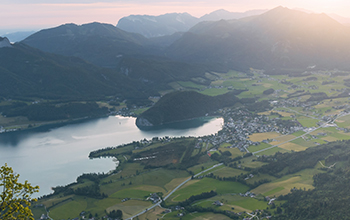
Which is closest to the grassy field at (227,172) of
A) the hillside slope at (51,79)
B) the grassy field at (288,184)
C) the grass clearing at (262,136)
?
the grassy field at (288,184)

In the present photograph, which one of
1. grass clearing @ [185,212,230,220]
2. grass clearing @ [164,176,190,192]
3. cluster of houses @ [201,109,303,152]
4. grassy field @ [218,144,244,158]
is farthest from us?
cluster of houses @ [201,109,303,152]

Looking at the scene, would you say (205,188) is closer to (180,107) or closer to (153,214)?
(153,214)

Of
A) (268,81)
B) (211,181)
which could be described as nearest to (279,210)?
(211,181)

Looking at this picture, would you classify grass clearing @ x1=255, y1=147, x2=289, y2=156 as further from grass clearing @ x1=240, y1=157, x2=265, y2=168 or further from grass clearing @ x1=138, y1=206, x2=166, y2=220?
grass clearing @ x1=138, y1=206, x2=166, y2=220

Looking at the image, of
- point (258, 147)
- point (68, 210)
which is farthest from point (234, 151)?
point (68, 210)

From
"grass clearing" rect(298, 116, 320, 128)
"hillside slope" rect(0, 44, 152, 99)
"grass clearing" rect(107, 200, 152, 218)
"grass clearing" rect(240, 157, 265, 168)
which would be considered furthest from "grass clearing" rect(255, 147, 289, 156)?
"hillside slope" rect(0, 44, 152, 99)

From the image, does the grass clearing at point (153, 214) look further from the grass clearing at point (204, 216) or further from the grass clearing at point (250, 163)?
the grass clearing at point (250, 163)

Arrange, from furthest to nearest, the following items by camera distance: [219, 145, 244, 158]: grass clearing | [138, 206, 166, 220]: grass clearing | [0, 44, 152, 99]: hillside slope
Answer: [0, 44, 152, 99]: hillside slope, [219, 145, 244, 158]: grass clearing, [138, 206, 166, 220]: grass clearing

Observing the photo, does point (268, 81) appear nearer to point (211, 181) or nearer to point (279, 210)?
point (211, 181)
